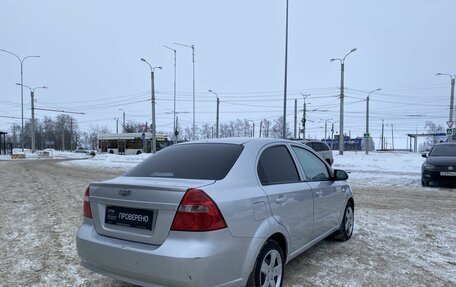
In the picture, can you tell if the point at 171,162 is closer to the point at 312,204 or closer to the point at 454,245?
the point at 312,204

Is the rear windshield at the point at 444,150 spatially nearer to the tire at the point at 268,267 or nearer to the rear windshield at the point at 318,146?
the rear windshield at the point at 318,146

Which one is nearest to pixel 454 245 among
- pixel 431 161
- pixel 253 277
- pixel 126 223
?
pixel 253 277

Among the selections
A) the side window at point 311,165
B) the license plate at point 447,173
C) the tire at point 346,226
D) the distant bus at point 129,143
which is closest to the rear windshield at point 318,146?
the license plate at point 447,173

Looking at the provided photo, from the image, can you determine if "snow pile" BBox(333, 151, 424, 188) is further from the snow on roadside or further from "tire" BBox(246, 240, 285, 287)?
"tire" BBox(246, 240, 285, 287)

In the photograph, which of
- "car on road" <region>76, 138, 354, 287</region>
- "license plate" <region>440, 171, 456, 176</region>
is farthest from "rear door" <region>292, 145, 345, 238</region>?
"license plate" <region>440, 171, 456, 176</region>

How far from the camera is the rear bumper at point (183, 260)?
305 cm

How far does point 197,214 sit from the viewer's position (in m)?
3.13

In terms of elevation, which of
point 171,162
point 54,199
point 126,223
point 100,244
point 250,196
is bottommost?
point 54,199

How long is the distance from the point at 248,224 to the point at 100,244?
1.38 m

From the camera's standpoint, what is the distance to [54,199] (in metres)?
10.4

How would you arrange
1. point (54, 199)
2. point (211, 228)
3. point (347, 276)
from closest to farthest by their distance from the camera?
point (211, 228), point (347, 276), point (54, 199)

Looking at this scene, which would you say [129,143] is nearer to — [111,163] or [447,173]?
[111,163]

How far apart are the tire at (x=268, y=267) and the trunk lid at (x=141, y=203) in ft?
2.89

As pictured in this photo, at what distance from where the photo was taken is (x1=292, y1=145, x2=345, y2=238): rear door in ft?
15.9
